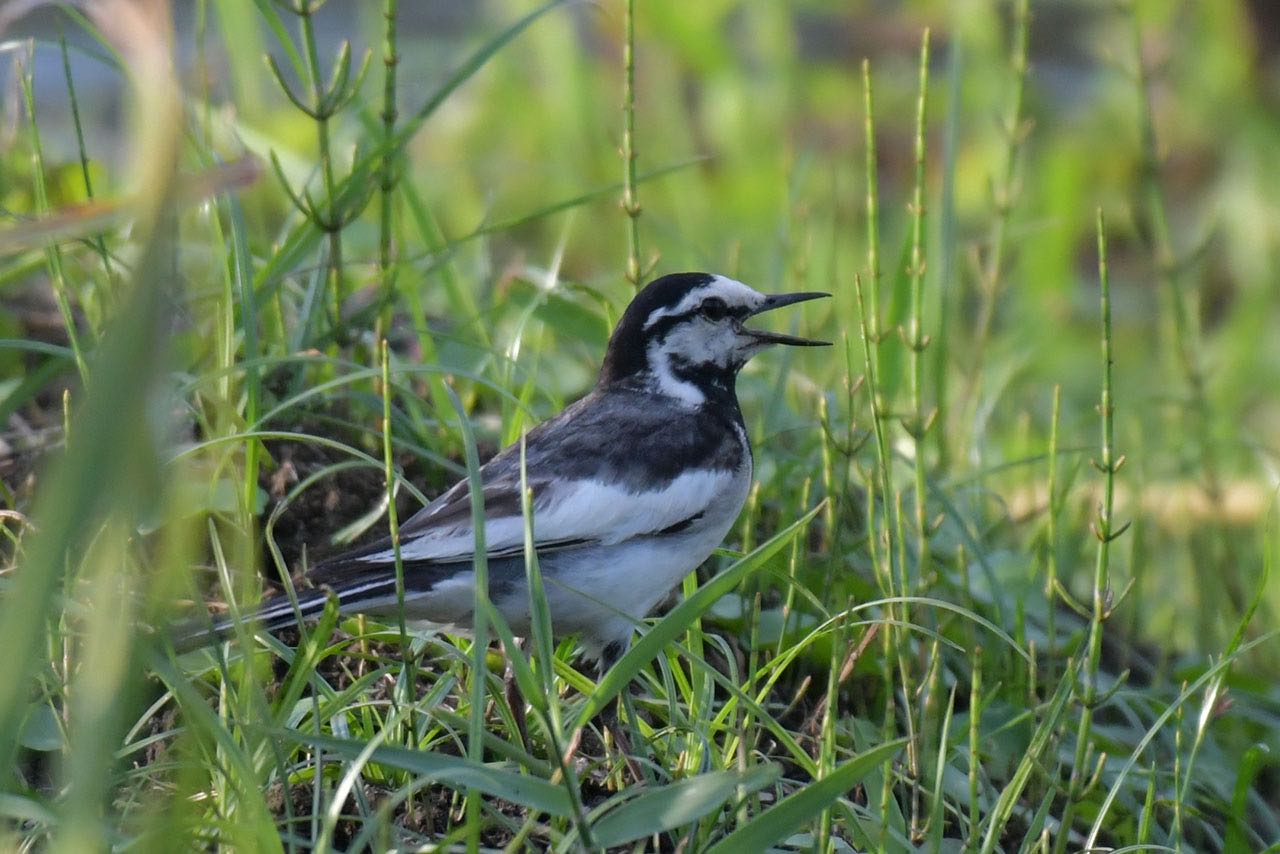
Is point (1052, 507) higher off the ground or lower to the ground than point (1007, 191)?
lower

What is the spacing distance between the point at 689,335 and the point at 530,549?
1391 millimetres

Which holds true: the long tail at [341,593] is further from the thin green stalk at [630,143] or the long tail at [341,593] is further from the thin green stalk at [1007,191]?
the thin green stalk at [1007,191]

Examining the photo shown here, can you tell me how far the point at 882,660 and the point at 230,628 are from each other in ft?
4.04

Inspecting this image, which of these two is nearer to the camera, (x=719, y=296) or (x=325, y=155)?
(x=325, y=155)

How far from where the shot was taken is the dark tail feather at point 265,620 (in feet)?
8.20

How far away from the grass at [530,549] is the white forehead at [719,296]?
112 mm

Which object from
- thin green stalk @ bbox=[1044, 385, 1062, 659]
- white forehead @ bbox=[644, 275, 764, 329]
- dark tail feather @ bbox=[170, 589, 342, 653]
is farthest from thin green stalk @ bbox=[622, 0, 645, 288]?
dark tail feather @ bbox=[170, 589, 342, 653]

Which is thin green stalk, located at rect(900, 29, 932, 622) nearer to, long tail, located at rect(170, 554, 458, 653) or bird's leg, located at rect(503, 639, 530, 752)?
bird's leg, located at rect(503, 639, 530, 752)

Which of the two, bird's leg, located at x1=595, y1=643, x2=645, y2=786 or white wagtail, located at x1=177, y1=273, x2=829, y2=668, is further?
white wagtail, located at x1=177, y1=273, x2=829, y2=668

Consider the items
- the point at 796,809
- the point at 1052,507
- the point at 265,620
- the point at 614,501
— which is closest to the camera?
the point at 796,809

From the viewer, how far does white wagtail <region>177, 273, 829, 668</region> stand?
9.33 feet

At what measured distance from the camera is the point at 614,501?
3.10 meters

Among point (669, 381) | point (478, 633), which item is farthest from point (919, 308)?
point (478, 633)

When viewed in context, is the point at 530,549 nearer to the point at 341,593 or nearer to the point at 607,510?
the point at 341,593
